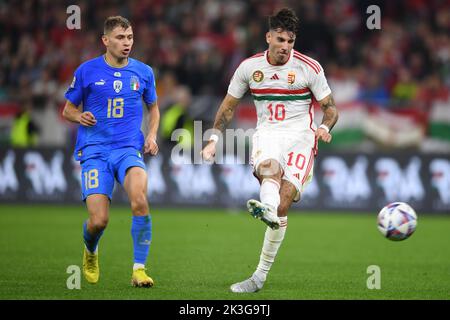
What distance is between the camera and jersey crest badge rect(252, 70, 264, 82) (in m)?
9.02

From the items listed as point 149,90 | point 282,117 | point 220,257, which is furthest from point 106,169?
point 220,257

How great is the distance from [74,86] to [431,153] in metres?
10.7

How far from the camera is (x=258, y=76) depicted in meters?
9.03

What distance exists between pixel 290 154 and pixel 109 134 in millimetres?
1817

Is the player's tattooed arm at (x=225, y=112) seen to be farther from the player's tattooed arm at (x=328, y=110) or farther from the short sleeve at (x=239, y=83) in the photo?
the player's tattooed arm at (x=328, y=110)

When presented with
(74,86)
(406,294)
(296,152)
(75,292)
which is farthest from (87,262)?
(406,294)

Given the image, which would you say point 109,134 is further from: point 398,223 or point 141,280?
point 398,223

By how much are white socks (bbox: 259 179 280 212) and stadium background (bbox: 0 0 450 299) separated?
201 inches

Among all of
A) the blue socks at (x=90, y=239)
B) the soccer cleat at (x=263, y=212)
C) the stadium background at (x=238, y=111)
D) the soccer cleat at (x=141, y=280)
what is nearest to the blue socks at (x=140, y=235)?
the soccer cleat at (x=141, y=280)

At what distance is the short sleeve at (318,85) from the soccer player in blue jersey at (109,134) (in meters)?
1.69

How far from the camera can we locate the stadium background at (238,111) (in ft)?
59.4
